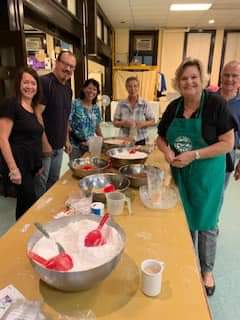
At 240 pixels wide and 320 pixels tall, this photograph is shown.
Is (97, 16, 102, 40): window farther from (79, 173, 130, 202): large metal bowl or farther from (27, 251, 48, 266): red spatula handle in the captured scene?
(27, 251, 48, 266): red spatula handle

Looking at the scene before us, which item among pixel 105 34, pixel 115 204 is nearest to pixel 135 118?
pixel 115 204

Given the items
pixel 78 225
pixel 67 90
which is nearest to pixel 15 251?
pixel 78 225

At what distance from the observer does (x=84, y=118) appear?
261cm

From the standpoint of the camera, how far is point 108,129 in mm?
6344

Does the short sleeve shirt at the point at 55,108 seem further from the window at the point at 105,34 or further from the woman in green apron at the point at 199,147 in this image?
the window at the point at 105,34

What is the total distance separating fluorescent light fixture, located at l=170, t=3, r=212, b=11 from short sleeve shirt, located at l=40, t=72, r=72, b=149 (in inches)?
153

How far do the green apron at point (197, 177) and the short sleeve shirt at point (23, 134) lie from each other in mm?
1044

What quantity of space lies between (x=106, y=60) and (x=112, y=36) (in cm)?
81

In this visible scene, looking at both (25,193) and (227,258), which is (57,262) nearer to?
(25,193)

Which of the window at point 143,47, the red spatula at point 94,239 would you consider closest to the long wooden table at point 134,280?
the red spatula at point 94,239

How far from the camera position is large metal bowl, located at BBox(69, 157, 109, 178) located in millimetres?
1654

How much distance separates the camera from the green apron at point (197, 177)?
4.93 feet

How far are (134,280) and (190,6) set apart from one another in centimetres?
572

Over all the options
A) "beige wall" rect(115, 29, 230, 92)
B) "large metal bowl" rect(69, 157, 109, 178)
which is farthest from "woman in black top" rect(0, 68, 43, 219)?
"beige wall" rect(115, 29, 230, 92)
